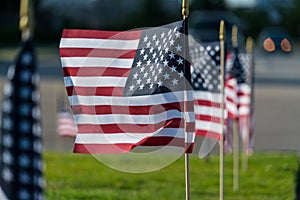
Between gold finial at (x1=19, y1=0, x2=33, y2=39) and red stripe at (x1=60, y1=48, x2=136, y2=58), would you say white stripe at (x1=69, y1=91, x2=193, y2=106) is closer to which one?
red stripe at (x1=60, y1=48, x2=136, y2=58)

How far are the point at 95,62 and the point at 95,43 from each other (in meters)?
0.16

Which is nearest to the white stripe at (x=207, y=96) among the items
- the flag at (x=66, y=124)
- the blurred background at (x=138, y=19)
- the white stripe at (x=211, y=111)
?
the white stripe at (x=211, y=111)

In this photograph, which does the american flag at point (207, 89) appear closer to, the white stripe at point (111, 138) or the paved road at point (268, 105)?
the white stripe at point (111, 138)

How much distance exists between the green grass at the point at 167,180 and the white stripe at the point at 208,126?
1.04m

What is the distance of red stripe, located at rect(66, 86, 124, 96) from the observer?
23.2ft

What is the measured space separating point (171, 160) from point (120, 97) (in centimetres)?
513

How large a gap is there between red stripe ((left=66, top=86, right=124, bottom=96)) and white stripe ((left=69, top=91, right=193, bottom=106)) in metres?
0.03

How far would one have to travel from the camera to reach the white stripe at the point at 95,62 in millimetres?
7051

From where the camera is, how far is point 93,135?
6.94m

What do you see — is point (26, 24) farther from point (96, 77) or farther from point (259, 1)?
point (259, 1)

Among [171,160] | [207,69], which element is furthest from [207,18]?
[207,69]

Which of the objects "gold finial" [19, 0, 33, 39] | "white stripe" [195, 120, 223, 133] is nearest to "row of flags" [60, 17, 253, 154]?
"white stripe" [195, 120, 223, 133]

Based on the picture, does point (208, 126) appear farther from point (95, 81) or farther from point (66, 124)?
point (66, 124)

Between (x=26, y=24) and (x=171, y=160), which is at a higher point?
(x=26, y=24)
